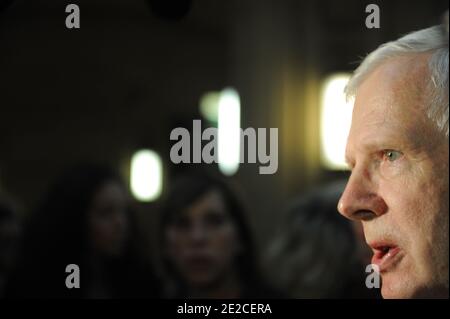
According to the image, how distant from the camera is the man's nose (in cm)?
112

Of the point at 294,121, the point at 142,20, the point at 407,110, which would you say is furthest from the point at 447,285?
the point at 142,20

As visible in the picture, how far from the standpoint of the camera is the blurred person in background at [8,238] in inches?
113

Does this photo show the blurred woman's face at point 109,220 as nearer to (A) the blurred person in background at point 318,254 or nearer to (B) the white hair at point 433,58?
(A) the blurred person in background at point 318,254

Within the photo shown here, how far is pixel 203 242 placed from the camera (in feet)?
8.68

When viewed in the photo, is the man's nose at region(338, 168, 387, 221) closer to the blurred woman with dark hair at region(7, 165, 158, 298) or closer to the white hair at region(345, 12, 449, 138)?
the white hair at region(345, 12, 449, 138)

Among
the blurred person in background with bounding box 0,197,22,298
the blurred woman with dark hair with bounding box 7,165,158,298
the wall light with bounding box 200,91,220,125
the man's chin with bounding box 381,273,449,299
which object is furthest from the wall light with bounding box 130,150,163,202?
the man's chin with bounding box 381,273,449,299

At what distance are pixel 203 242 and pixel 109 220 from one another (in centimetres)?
38

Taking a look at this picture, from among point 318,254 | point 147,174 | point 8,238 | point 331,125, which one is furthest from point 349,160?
point 147,174

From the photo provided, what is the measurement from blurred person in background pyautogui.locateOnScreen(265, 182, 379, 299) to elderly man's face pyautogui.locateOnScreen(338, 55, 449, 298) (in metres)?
1.22

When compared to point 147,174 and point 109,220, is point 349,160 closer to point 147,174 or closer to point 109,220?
point 109,220

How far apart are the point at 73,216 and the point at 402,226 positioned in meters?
1.87

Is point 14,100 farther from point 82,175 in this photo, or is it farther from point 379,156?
point 379,156

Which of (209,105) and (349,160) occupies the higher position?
(209,105)

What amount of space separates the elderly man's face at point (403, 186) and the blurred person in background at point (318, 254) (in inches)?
48.2
